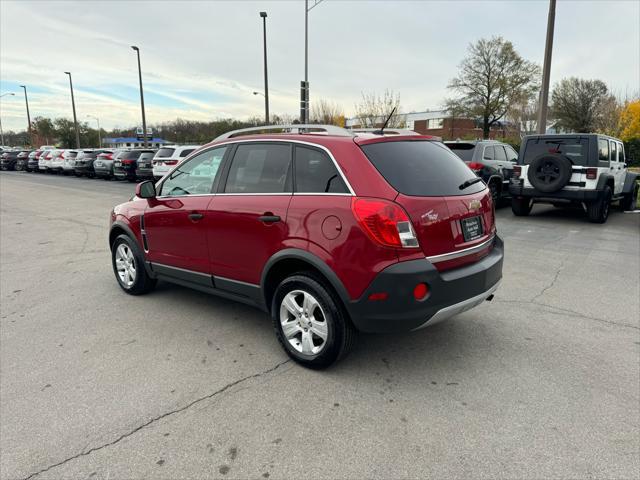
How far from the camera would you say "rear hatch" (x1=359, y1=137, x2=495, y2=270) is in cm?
299

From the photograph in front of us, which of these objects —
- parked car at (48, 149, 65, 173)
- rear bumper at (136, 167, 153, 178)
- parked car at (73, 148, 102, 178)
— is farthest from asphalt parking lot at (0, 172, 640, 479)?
parked car at (48, 149, 65, 173)

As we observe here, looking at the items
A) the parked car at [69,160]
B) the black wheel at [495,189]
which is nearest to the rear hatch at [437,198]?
the black wheel at [495,189]

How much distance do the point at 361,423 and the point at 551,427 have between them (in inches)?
43.8

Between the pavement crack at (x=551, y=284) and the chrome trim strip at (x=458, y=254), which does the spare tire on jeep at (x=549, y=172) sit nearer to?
the pavement crack at (x=551, y=284)

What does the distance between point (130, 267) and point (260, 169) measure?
2.31 meters

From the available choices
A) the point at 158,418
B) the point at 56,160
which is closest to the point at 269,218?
the point at 158,418

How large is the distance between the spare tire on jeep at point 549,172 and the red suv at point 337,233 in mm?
6754

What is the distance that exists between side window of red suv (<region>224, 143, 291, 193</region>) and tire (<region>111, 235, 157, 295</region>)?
1665 millimetres

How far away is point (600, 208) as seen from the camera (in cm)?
955

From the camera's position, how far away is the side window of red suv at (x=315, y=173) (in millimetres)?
3137

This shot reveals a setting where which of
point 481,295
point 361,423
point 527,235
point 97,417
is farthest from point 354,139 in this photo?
point 527,235

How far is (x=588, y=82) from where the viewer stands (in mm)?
48094

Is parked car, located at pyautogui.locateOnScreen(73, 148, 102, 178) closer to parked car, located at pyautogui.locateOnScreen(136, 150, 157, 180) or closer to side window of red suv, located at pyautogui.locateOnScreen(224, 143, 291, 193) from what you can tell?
parked car, located at pyautogui.locateOnScreen(136, 150, 157, 180)

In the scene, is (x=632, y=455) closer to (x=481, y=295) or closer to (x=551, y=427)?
(x=551, y=427)
